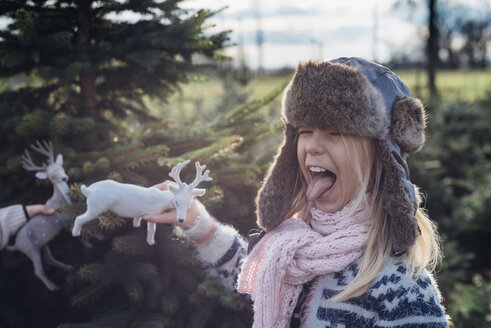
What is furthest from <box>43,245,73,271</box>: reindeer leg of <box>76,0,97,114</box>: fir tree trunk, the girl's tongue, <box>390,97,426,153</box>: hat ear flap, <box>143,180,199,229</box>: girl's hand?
<box>390,97,426,153</box>: hat ear flap

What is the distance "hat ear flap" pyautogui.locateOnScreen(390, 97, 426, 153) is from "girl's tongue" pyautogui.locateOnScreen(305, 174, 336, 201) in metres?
0.29

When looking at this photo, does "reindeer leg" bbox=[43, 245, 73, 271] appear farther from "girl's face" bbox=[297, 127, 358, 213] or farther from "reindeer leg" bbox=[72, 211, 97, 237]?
"girl's face" bbox=[297, 127, 358, 213]

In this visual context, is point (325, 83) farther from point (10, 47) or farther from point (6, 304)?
point (6, 304)

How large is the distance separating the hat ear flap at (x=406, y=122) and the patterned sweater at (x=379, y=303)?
46 cm

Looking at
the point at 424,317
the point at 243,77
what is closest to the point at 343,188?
the point at 424,317

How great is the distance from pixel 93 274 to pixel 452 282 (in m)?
4.01

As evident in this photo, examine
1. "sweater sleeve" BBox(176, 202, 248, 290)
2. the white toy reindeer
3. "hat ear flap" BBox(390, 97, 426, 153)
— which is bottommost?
"sweater sleeve" BBox(176, 202, 248, 290)

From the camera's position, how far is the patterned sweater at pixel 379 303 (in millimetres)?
1409

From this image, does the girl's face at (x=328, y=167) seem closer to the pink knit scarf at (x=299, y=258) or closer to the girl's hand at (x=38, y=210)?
the pink knit scarf at (x=299, y=258)

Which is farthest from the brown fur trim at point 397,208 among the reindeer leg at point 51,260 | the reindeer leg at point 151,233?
the reindeer leg at point 51,260

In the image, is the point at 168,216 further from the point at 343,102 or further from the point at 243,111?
the point at 243,111

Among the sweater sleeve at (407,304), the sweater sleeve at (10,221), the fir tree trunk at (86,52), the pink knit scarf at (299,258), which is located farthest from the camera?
the fir tree trunk at (86,52)

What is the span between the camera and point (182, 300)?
203 cm

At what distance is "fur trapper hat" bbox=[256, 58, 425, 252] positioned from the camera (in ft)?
4.76
